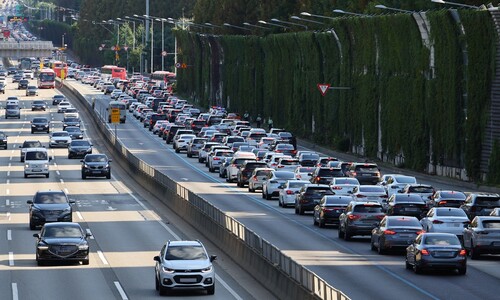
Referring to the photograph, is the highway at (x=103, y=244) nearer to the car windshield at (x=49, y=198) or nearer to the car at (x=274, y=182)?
the car windshield at (x=49, y=198)

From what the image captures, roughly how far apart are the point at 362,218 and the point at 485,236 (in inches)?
260

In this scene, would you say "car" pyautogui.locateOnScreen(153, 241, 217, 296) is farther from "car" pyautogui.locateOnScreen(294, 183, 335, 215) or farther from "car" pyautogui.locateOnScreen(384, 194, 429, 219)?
"car" pyautogui.locateOnScreen(294, 183, 335, 215)

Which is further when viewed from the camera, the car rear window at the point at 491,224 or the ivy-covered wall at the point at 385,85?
the ivy-covered wall at the point at 385,85

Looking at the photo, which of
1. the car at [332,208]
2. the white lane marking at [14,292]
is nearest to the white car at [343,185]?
the car at [332,208]

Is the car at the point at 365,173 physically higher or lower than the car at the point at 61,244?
lower

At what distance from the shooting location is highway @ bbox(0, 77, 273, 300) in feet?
127

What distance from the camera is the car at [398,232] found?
1844 inches

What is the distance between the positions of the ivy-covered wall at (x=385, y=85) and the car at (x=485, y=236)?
35698 mm

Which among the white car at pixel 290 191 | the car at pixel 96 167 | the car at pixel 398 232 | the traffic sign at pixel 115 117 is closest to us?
the car at pixel 398 232

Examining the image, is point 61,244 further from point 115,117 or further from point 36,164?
point 115,117

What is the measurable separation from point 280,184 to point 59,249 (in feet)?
96.3

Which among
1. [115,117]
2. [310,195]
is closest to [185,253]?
[310,195]

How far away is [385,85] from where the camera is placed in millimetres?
102750

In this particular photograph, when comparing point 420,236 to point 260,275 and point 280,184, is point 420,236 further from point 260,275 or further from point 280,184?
point 280,184
